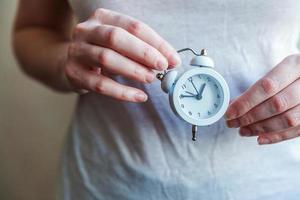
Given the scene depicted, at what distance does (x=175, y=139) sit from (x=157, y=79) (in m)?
0.09

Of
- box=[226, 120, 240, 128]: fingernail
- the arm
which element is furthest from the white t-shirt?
the arm

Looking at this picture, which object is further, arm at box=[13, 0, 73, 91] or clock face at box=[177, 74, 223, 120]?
arm at box=[13, 0, 73, 91]

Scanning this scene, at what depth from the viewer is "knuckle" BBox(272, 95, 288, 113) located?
562mm

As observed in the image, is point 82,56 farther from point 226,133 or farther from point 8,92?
point 8,92

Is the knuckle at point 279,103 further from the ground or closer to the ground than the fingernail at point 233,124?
further from the ground

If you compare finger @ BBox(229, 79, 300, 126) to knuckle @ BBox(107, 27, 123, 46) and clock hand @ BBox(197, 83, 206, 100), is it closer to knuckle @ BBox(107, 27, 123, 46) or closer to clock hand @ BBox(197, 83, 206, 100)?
clock hand @ BBox(197, 83, 206, 100)

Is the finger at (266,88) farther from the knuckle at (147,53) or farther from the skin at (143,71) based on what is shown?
the knuckle at (147,53)

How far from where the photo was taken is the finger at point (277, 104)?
564mm

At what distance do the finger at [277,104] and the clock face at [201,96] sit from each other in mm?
42

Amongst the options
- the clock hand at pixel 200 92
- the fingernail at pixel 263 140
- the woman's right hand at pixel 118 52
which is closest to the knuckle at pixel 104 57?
the woman's right hand at pixel 118 52

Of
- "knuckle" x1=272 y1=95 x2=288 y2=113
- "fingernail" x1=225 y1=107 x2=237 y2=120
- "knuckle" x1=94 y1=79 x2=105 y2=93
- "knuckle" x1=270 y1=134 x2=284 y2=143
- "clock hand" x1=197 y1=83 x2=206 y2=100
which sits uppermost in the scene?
"knuckle" x1=94 y1=79 x2=105 y2=93

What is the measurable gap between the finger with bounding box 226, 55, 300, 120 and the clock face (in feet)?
0.07

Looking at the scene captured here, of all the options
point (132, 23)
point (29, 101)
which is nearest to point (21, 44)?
point (132, 23)

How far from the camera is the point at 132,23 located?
0.56 m
